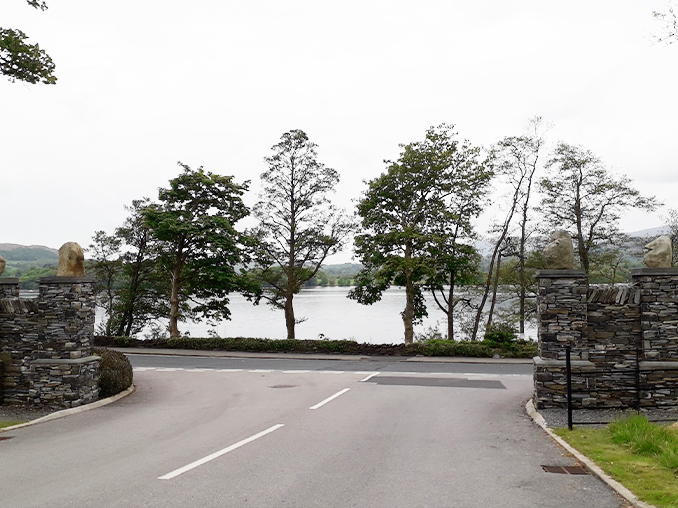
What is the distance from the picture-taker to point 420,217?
32.3 metres

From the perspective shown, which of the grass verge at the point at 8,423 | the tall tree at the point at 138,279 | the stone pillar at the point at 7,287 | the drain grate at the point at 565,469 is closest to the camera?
the drain grate at the point at 565,469

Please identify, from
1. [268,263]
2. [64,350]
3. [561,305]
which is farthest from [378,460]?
[268,263]

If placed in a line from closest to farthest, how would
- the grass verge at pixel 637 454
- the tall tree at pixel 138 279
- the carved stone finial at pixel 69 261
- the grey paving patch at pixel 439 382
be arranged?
1. the grass verge at pixel 637 454
2. the carved stone finial at pixel 69 261
3. the grey paving patch at pixel 439 382
4. the tall tree at pixel 138 279

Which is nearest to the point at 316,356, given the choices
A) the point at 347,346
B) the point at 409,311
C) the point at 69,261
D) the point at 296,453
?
the point at 347,346

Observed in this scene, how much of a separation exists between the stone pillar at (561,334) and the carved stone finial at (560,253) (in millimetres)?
213

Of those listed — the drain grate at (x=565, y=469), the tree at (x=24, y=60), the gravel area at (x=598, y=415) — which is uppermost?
the tree at (x=24, y=60)

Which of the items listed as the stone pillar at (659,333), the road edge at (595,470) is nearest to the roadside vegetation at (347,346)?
the stone pillar at (659,333)

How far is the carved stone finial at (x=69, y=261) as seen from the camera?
515 inches

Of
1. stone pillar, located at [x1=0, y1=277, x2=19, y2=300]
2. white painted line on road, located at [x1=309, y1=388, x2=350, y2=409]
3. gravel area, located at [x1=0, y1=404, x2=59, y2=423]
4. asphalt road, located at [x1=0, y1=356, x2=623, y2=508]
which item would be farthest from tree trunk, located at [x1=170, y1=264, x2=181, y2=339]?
gravel area, located at [x1=0, y1=404, x2=59, y2=423]

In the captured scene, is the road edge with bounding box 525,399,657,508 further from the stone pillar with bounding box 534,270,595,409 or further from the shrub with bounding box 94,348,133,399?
the shrub with bounding box 94,348,133,399

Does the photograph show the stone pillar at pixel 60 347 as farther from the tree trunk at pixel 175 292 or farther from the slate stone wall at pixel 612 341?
the tree trunk at pixel 175 292

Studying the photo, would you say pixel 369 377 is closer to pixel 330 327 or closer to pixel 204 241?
pixel 204 241

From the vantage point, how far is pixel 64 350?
1282cm

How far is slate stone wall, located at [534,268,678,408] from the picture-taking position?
11.4 meters
